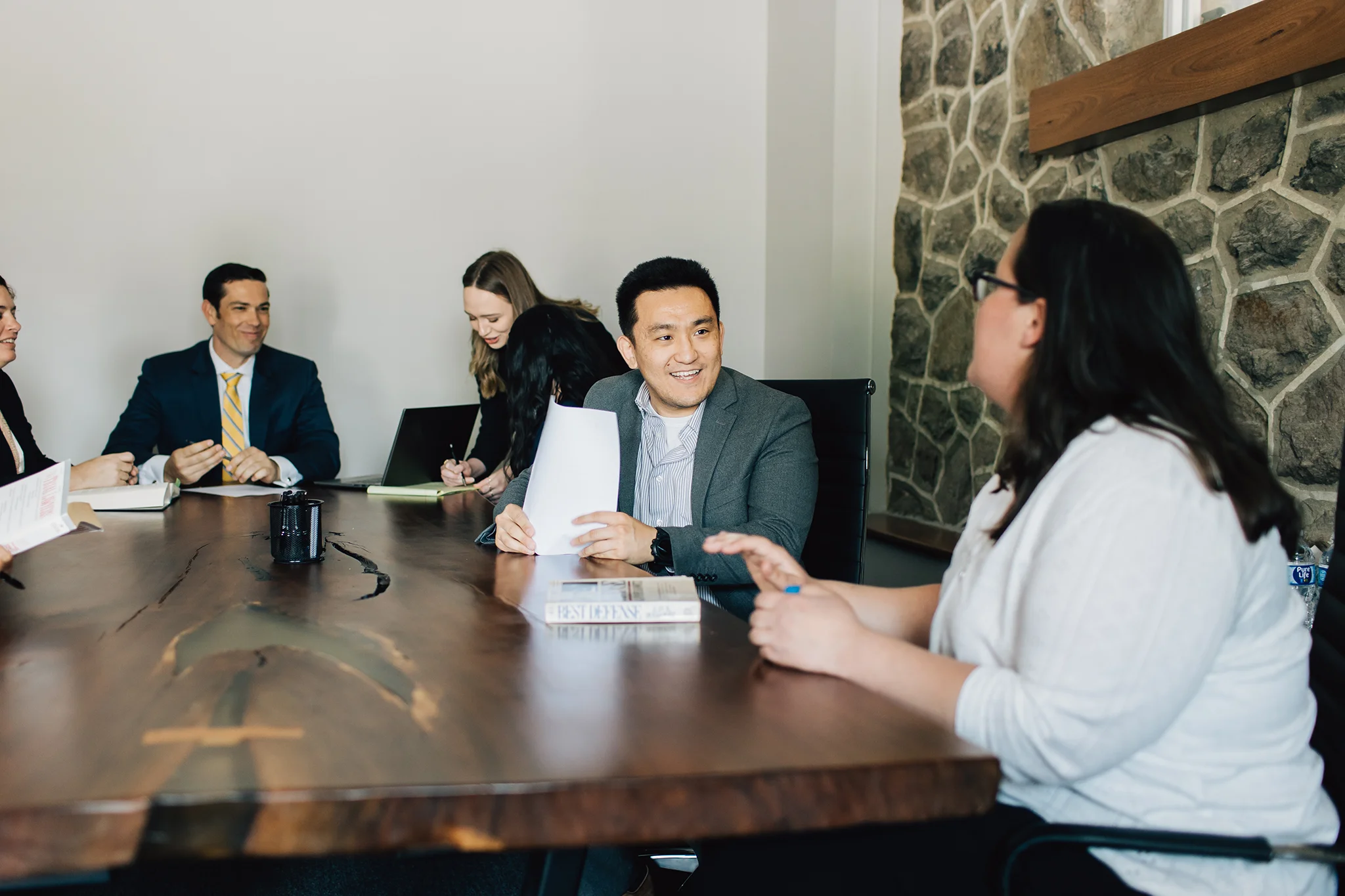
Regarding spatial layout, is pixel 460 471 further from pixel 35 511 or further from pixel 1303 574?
pixel 1303 574

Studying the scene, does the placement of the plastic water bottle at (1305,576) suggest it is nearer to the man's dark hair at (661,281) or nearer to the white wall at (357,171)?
the man's dark hair at (661,281)

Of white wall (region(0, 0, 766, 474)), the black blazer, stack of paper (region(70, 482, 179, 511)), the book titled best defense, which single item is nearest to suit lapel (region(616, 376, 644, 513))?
the book titled best defense

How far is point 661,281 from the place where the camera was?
211cm

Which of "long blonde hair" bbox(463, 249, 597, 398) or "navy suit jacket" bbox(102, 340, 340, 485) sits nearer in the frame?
"long blonde hair" bbox(463, 249, 597, 398)

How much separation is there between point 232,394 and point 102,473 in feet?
3.47

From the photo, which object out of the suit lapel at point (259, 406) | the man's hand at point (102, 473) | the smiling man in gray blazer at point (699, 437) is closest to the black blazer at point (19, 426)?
the man's hand at point (102, 473)

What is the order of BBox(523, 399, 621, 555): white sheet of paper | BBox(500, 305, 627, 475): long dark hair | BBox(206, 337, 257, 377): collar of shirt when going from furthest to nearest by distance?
BBox(206, 337, 257, 377): collar of shirt, BBox(500, 305, 627, 475): long dark hair, BBox(523, 399, 621, 555): white sheet of paper

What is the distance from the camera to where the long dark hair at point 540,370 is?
8.32 feet

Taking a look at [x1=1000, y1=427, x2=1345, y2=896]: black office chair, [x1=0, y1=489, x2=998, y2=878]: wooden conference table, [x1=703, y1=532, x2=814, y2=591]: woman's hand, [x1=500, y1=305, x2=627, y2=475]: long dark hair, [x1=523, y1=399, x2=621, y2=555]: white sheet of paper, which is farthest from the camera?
[x1=500, y1=305, x2=627, y2=475]: long dark hair

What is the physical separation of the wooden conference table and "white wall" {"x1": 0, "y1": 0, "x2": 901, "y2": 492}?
3.01 metres

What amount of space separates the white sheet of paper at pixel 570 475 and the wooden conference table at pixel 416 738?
366 mm

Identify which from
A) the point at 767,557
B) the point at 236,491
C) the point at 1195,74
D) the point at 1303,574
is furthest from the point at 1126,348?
the point at 236,491

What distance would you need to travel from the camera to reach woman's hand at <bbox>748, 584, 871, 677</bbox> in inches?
38.5

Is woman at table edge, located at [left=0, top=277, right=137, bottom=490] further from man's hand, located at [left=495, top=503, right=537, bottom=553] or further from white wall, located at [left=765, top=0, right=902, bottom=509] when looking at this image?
white wall, located at [left=765, top=0, right=902, bottom=509]
